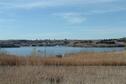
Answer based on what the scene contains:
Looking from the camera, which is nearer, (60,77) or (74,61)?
(60,77)

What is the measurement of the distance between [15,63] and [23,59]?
0.53m

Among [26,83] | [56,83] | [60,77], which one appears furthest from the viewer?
[60,77]

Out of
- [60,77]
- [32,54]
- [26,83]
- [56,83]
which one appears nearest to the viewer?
[26,83]

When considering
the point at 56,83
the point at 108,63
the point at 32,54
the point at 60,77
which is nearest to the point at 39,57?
the point at 32,54

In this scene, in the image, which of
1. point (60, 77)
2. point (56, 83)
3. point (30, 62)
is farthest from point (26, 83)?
point (30, 62)

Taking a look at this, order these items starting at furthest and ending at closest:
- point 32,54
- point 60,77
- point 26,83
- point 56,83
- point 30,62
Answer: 1. point 32,54
2. point 30,62
3. point 60,77
4. point 56,83
5. point 26,83

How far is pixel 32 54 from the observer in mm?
23047

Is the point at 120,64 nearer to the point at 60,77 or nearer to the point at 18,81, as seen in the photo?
the point at 60,77

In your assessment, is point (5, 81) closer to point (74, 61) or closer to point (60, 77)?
point (60, 77)

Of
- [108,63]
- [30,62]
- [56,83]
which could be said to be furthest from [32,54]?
[56,83]

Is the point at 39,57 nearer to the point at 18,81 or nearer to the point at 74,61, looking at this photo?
the point at 74,61

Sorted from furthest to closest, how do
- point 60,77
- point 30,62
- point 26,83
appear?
1. point 30,62
2. point 60,77
3. point 26,83

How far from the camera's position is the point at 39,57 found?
23047 mm

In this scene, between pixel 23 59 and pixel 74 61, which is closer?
pixel 23 59
